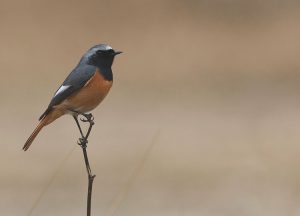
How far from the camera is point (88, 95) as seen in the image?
284 centimetres

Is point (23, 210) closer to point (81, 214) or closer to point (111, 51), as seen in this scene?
point (81, 214)

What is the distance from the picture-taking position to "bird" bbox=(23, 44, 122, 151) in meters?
2.80

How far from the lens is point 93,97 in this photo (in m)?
2.86

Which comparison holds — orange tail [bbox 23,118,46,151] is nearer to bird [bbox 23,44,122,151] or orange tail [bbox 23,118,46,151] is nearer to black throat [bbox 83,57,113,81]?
bird [bbox 23,44,122,151]

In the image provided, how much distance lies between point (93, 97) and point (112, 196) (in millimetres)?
2505

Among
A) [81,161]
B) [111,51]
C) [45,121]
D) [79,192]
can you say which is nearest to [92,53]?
[111,51]

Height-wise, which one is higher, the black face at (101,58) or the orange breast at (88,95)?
the black face at (101,58)

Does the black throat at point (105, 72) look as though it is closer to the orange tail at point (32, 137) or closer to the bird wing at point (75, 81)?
the bird wing at point (75, 81)

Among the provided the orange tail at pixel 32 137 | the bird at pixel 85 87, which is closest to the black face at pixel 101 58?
the bird at pixel 85 87

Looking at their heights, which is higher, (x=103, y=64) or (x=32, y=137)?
(x=103, y=64)

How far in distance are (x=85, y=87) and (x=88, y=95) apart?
0.03 meters

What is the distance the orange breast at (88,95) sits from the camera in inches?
111

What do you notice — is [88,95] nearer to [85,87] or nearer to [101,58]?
[85,87]

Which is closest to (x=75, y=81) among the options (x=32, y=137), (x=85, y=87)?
(x=85, y=87)
